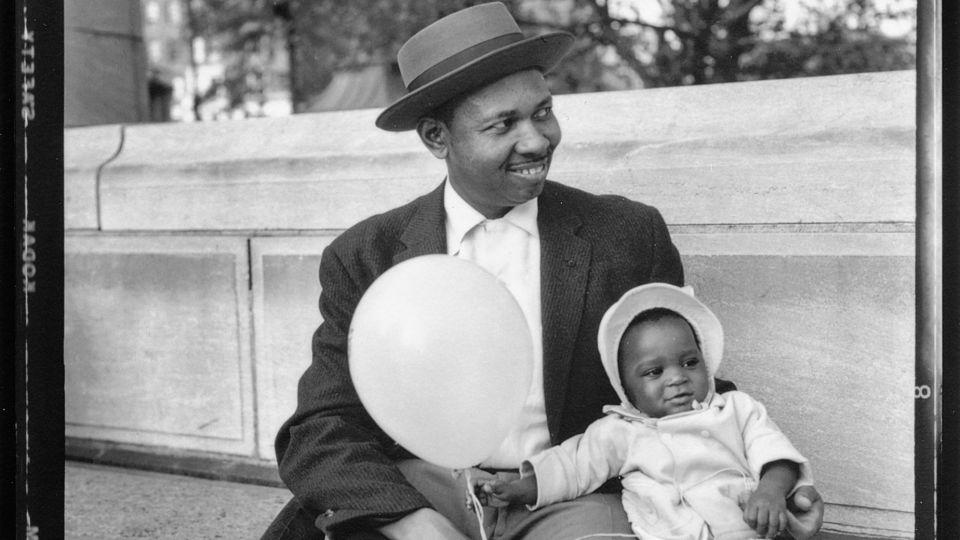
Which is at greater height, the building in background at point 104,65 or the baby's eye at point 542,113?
the building in background at point 104,65

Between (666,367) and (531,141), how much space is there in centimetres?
57

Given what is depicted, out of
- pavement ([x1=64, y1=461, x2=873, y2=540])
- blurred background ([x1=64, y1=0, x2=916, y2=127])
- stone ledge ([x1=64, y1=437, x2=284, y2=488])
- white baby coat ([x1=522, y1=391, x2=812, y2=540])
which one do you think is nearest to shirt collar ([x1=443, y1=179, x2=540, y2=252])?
white baby coat ([x1=522, y1=391, x2=812, y2=540])

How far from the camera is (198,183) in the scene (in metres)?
3.58

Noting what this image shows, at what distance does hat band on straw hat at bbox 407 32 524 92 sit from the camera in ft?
7.09

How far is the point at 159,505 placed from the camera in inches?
129

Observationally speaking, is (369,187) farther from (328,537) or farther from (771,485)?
(771,485)

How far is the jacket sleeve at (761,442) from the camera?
A: 201 cm

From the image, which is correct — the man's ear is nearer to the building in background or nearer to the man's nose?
the man's nose

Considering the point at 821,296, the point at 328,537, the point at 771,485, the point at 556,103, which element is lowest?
the point at 328,537

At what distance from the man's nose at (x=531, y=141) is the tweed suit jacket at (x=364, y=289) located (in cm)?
24

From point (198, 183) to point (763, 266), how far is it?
6.70 ft

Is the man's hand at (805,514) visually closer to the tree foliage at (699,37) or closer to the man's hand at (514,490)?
the man's hand at (514,490)

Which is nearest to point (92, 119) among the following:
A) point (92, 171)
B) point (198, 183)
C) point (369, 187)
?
point (92, 171)

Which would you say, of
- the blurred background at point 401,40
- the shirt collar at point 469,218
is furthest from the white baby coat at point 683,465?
the blurred background at point 401,40
